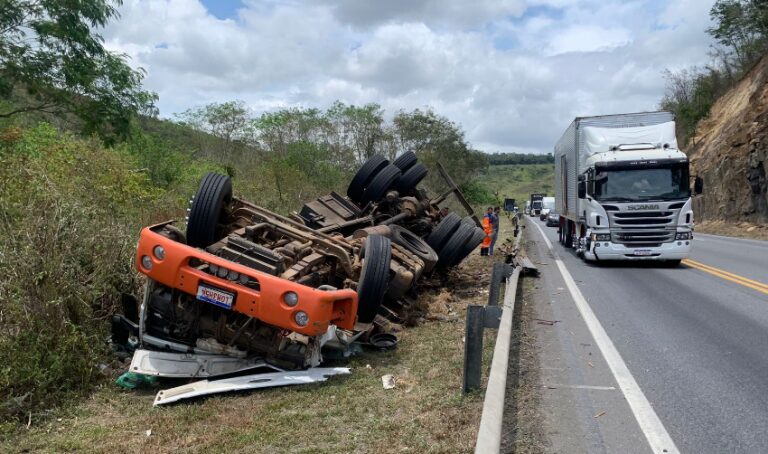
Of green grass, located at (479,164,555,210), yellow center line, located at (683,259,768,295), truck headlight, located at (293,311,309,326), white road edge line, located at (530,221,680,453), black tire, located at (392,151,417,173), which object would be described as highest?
green grass, located at (479,164,555,210)

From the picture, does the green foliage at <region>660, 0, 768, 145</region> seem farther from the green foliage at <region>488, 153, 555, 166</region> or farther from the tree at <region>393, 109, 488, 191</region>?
the green foliage at <region>488, 153, 555, 166</region>

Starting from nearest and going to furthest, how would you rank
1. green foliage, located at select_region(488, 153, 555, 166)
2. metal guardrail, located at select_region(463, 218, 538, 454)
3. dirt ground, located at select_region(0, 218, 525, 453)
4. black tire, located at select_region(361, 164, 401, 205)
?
1. metal guardrail, located at select_region(463, 218, 538, 454)
2. dirt ground, located at select_region(0, 218, 525, 453)
3. black tire, located at select_region(361, 164, 401, 205)
4. green foliage, located at select_region(488, 153, 555, 166)

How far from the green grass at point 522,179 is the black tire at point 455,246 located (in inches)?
4480

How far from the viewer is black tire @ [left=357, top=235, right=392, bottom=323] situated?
579cm

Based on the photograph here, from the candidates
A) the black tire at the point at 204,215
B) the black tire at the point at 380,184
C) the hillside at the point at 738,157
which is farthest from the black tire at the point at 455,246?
the hillside at the point at 738,157

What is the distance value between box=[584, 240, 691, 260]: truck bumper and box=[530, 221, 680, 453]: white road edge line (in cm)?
558

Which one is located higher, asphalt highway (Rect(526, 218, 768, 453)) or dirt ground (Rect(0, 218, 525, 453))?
dirt ground (Rect(0, 218, 525, 453))

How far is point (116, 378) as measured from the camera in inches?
201

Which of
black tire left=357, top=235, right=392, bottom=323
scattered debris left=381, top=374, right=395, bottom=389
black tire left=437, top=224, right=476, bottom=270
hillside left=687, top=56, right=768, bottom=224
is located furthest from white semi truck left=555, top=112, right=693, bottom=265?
hillside left=687, top=56, right=768, bottom=224

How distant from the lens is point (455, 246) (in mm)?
9680

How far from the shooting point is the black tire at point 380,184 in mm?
9867

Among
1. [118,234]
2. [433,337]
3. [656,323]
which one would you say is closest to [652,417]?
[433,337]

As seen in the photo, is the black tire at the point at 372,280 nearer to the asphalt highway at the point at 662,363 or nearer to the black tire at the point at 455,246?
the asphalt highway at the point at 662,363

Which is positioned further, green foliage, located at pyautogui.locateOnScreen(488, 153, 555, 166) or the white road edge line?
green foliage, located at pyautogui.locateOnScreen(488, 153, 555, 166)
